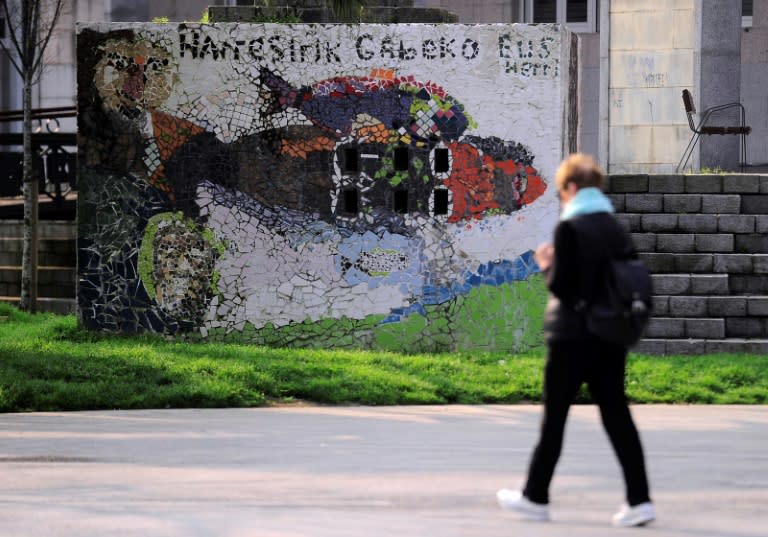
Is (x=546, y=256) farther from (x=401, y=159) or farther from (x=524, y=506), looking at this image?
(x=401, y=159)

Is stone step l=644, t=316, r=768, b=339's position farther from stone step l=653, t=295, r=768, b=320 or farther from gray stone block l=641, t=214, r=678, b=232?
gray stone block l=641, t=214, r=678, b=232

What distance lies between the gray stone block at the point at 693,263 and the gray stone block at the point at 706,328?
832 millimetres

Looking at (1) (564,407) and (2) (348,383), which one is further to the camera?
(2) (348,383)

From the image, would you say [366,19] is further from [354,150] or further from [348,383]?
[348,383]

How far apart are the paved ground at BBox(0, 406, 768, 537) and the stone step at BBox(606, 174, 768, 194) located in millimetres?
4171

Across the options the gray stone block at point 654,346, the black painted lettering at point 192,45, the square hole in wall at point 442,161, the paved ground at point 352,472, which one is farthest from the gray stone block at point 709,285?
the black painted lettering at point 192,45

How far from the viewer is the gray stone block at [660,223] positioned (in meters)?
15.1

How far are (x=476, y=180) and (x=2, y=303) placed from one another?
21.1ft

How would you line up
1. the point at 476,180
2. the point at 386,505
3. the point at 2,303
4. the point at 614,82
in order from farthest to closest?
the point at 614,82 → the point at 2,303 → the point at 476,180 → the point at 386,505

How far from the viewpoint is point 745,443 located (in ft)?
31.9

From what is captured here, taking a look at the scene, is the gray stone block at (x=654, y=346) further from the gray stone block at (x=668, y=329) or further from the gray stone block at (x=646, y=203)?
the gray stone block at (x=646, y=203)

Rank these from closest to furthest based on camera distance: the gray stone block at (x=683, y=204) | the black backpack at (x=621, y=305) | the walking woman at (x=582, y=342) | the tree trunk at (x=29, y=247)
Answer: the black backpack at (x=621, y=305)
the walking woman at (x=582, y=342)
the gray stone block at (x=683, y=204)
the tree trunk at (x=29, y=247)

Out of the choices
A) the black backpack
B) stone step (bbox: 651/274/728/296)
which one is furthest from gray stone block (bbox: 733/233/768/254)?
the black backpack

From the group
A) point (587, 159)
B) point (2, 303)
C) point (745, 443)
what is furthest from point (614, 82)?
point (587, 159)
